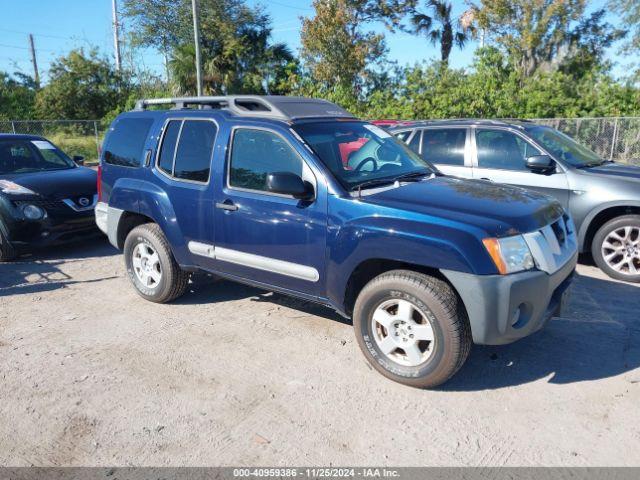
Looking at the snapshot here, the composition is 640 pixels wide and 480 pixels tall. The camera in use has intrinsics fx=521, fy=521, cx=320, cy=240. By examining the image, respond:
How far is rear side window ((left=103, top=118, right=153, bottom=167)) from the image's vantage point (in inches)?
207

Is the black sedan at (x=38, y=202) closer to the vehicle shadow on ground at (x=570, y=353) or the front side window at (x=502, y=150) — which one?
the front side window at (x=502, y=150)

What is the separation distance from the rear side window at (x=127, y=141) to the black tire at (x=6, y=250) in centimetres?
227

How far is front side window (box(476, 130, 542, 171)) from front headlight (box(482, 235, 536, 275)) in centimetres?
342

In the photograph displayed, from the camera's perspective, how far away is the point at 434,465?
112 inches

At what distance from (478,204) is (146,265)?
3.40 meters

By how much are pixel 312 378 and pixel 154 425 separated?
1.13 m

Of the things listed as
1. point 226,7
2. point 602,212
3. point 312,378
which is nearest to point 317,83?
point 226,7

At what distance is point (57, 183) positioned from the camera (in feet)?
23.8

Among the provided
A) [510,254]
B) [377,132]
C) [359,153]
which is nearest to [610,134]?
[377,132]

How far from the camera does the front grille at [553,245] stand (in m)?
3.42

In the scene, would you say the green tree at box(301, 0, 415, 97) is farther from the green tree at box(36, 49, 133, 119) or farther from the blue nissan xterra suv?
the blue nissan xterra suv

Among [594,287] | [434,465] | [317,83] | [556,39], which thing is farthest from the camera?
[317,83]

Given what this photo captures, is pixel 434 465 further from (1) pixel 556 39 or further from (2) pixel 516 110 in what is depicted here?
(1) pixel 556 39

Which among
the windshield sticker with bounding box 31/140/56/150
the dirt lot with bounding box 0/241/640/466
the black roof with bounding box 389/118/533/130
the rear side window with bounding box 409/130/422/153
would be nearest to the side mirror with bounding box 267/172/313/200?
the dirt lot with bounding box 0/241/640/466
